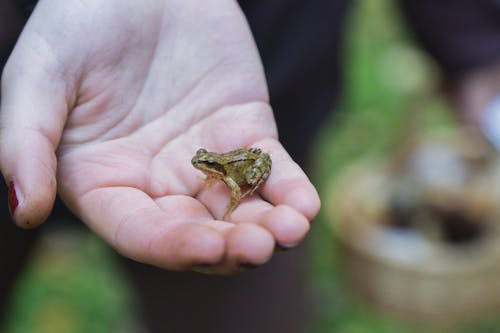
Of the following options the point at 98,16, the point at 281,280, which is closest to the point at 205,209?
the point at 98,16

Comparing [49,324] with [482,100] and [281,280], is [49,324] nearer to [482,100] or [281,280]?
[281,280]

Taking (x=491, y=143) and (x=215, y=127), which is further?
(x=491, y=143)

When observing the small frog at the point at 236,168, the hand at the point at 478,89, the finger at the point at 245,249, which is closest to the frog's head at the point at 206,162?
the small frog at the point at 236,168

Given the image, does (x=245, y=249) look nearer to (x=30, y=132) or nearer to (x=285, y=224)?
(x=285, y=224)

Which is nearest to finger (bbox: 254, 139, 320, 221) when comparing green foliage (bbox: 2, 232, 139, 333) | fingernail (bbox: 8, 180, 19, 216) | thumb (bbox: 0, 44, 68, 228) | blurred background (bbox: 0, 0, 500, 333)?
thumb (bbox: 0, 44, 68, 228)

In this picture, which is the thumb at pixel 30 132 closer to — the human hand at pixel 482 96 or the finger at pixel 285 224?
the finger at pixel 285 224

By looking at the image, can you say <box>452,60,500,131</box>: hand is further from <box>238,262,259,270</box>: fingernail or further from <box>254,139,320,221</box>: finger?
<box>238,262,259,270</box>: fingernail
